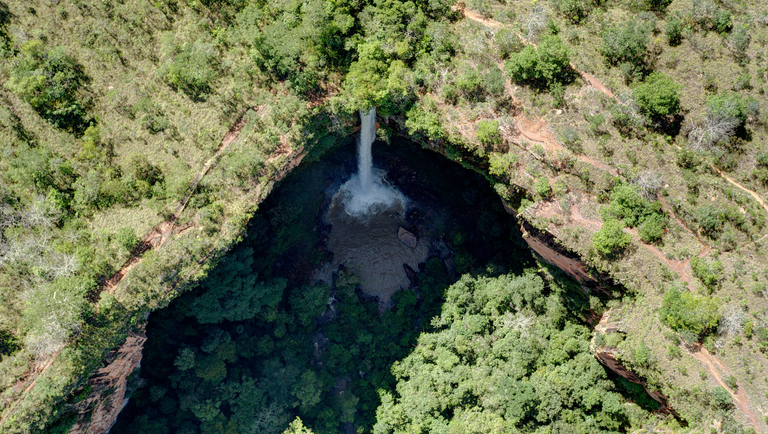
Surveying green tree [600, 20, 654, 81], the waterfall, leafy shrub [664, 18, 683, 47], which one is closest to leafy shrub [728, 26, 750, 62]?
leafy shrub [664, 18, 683, 47]

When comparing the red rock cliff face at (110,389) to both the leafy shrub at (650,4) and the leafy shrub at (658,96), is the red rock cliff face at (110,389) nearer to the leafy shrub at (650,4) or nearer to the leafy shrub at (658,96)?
the leafy shrub at (658,96)

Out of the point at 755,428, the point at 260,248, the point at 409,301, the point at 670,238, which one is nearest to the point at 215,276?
the point at 260,248

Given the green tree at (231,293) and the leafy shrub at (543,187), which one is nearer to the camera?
the leafy shrub at (543,187)

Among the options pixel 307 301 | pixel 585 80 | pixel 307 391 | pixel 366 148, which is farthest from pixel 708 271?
pixel 307 391

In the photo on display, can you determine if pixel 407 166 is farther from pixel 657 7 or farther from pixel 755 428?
pixel 755 428

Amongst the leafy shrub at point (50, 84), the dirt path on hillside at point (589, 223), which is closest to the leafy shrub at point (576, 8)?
the dirt path on hillside at point (589, 223)

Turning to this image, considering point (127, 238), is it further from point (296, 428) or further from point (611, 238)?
point (611, 238)
